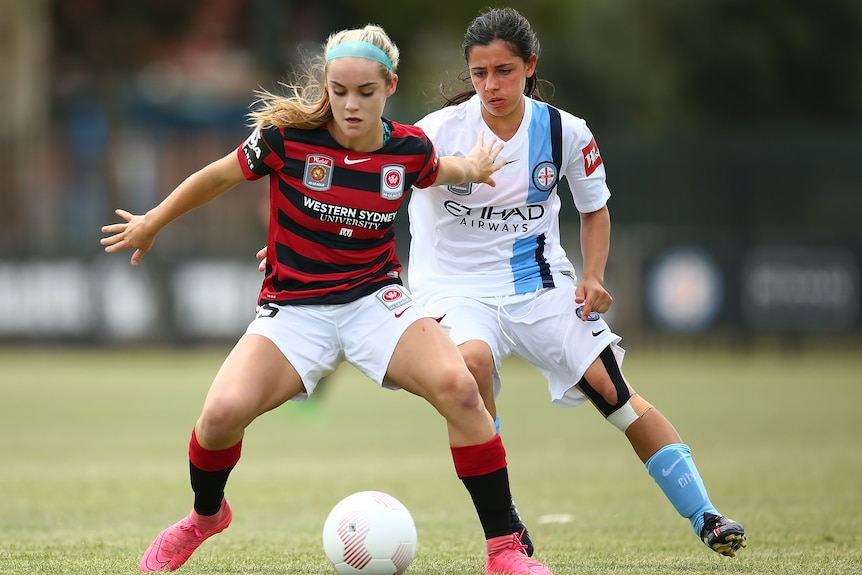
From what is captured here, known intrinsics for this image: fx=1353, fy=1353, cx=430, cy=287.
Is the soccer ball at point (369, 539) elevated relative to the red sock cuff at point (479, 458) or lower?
lower

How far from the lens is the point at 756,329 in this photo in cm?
1953

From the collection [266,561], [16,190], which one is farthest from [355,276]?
[16,190]

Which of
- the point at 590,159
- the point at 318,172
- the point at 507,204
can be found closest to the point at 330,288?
the point at 318,172

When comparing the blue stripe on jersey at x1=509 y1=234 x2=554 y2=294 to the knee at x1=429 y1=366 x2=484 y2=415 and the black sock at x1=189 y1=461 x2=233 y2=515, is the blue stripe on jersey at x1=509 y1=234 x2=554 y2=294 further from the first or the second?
the black sock at x1=189 y1=461 x2=233 y2=515

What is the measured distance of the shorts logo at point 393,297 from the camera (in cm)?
552

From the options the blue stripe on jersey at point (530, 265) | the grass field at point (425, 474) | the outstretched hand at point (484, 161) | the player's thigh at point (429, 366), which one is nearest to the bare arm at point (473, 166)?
the outstretched hand at point (484, 161)

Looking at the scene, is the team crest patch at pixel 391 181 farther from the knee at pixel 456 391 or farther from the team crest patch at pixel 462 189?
the knee at pixel 456 391

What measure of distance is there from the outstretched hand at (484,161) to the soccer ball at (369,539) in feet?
4.80

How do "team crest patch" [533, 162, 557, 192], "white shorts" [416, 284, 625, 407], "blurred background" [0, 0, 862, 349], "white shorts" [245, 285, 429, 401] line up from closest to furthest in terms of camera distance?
1. "white shorts" [245, 285, 429, 401]
2. "white shorts" [416, 284, 625, 407]
3. "team crest patch" [533, 162, 557, 192]
4. "blurred background" [0, 0, 862, 349]

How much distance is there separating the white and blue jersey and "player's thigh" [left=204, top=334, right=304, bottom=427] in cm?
98

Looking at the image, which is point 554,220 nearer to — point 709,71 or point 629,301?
point 629,301

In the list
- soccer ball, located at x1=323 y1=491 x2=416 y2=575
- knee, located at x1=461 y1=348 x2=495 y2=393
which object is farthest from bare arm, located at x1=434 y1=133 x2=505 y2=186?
soccer ball, located at x1=323 y1=491 x2=416 y2=575

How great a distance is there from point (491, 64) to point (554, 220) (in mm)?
830

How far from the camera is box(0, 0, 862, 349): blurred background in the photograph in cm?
1970
